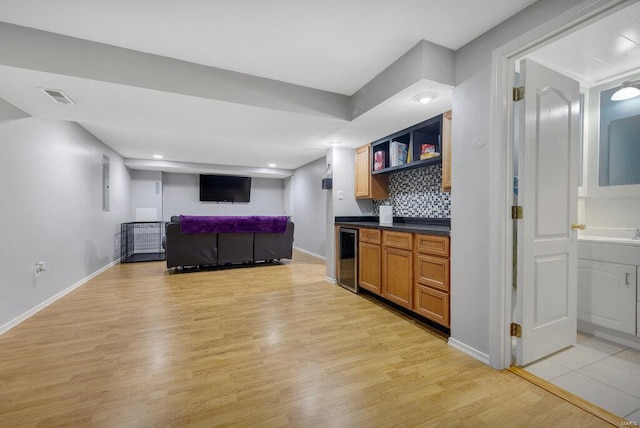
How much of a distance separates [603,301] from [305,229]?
17.1 ft

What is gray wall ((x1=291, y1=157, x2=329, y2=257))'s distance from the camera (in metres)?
5.77

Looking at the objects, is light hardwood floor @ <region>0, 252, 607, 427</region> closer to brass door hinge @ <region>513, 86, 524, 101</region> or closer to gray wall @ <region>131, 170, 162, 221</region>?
brass door hinge @ <region>513, 86, 524, 101</region>

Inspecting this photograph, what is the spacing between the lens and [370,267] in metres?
3.10

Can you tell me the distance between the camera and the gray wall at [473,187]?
5.75 feet

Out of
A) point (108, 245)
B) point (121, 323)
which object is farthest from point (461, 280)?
point (108, 245)

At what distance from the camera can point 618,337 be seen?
202cm

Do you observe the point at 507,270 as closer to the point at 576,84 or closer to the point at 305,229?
the point at 576,84

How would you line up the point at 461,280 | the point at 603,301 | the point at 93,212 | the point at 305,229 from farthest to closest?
the point at 305,229 < the point at 93,212 < the point at 603,301 < the point at 461,280

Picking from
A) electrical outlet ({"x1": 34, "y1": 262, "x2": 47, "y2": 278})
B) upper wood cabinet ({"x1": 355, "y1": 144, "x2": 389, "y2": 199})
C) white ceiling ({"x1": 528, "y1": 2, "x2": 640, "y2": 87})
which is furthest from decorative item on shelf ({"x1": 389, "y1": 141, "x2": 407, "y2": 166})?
electrical outlet ({"x1": 34, "y1": 262, "x2": 47, "y2": 278})

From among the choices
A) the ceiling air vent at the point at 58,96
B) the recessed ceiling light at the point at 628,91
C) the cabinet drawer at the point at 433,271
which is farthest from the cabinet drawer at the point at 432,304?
the ceiling air vent at the point at 58,96

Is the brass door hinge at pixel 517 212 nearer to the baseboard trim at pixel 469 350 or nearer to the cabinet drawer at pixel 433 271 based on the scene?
the cabinet drawer at pixel 433 271

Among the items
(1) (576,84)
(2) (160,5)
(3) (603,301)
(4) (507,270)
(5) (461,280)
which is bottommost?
(3) (603,301)

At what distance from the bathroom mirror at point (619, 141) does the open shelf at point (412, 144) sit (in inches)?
53.9

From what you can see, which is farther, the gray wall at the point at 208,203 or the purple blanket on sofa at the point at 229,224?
the gray wall at the point at 208,203
